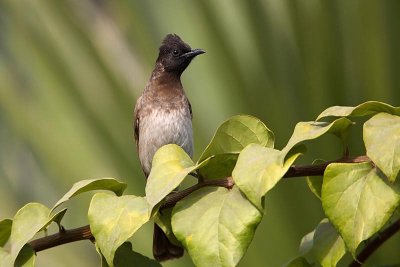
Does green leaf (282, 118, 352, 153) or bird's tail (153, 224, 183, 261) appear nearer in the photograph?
green leaf (282, 118, 352, 153)

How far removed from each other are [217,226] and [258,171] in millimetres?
99

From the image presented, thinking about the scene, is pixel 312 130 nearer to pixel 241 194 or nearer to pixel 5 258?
pixel 241 194

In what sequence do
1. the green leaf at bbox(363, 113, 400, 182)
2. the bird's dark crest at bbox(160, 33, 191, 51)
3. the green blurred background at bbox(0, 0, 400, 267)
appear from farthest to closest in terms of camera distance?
the bird's dark crest at bbox(160, 33, 191, 51) → the green blurred background at bbox(0, 0, 400, 267) → the green leaf at bbox(363, 113, 400, 182)

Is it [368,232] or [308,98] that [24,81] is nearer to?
[308,98]

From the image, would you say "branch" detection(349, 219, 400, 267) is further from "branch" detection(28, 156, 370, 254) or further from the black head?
the black head

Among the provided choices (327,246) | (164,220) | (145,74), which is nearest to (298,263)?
(327,246)

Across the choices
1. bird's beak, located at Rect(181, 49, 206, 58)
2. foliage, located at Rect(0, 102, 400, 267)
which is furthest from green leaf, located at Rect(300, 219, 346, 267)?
bird's beak, located at Rect(181, 49, 206, 58)

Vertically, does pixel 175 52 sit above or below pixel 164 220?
below

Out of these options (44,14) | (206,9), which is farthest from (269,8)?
(44,14)

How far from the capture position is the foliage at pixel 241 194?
105cm

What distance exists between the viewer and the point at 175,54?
3.43 metres

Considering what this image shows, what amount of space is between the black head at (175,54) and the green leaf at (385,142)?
6.19 feet

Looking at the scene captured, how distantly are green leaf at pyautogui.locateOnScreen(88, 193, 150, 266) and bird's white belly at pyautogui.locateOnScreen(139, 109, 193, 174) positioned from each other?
2.08 metres

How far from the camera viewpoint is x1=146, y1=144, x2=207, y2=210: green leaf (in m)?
1.11
